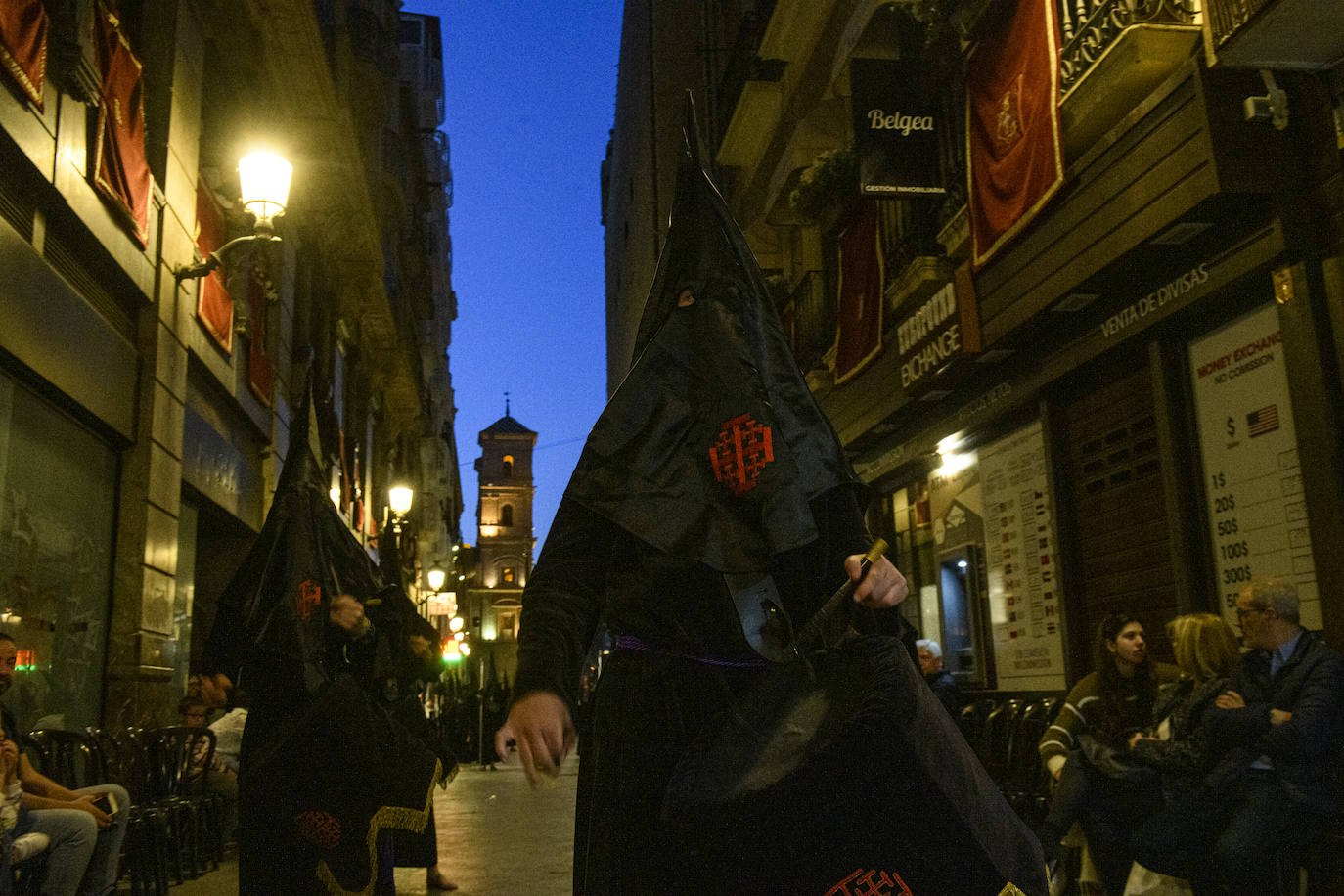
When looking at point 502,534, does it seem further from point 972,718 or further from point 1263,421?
point 1263,421

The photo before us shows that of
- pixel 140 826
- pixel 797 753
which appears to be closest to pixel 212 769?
pixel 140 826

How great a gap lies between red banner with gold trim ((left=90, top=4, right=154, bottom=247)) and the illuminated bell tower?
83.4 meters

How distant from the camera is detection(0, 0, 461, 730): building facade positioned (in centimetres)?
Answer: 743

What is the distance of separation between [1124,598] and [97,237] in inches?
313

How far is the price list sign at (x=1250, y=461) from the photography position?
263 inches

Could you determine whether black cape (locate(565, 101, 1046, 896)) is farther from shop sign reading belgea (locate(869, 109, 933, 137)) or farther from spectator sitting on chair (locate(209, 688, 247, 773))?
shop sign reading belgea (locate(869, 109, 933, 137))

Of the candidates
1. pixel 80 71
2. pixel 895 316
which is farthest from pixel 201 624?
pixel 895 316

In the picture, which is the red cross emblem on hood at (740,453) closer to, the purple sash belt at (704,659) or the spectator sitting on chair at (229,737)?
the purple sash belt at (704,659)

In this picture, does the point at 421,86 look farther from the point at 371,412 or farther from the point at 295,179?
the point at 295,179

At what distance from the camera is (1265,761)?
17.1 ft

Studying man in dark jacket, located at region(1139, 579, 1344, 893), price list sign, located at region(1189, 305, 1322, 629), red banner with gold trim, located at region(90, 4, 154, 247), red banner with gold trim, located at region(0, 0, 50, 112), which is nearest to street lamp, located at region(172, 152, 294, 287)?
red banner with gold trim, located at region(90, 4, 154, 247)

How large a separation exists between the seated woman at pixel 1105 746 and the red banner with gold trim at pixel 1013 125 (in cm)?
350

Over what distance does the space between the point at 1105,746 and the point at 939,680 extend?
2677mm

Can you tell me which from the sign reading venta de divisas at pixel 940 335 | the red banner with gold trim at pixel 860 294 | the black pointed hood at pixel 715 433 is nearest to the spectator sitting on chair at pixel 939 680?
the sign reading venta de divisas at pixel 940 335
